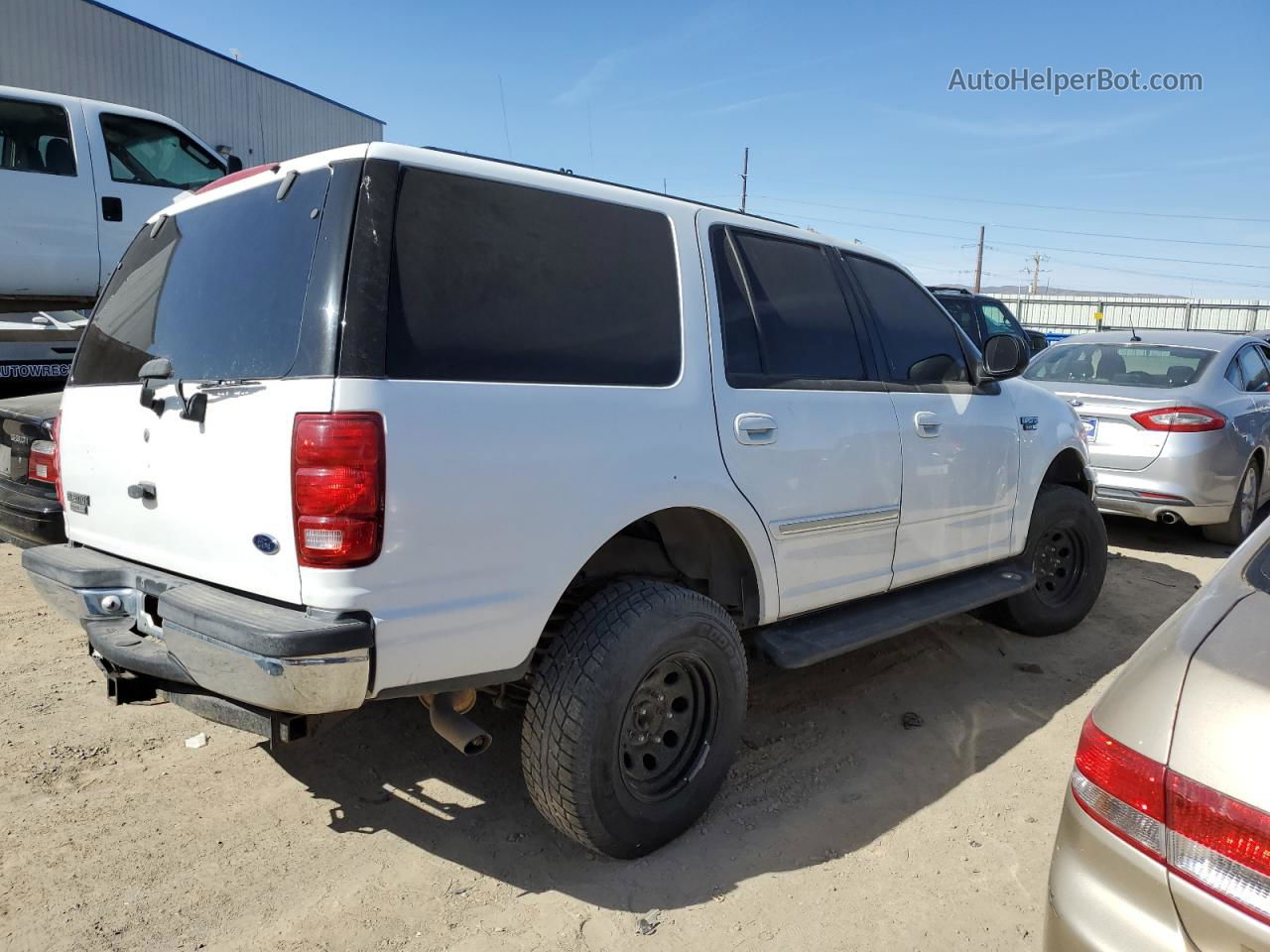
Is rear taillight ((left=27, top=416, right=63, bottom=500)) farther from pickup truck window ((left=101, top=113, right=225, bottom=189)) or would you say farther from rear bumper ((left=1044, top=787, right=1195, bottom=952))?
rear bumper ((left=1044, top=787, right=1195, bottom=952))

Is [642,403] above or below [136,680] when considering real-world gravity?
above

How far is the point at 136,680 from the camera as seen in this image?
2635 mm

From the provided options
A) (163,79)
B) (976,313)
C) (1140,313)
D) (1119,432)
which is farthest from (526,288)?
(1140,313)

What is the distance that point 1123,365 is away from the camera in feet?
24.2

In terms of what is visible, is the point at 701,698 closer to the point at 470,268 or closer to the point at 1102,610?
the point at 470,268

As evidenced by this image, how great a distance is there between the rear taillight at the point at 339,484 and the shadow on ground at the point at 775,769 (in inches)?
49.3

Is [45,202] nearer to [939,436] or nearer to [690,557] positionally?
[690,557]

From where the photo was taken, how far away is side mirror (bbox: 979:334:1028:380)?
396cm

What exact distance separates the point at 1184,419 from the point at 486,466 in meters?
6.18

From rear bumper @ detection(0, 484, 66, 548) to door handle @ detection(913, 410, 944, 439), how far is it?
12.2 ft

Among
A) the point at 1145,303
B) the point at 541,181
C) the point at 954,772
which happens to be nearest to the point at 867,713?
the point at 954,772

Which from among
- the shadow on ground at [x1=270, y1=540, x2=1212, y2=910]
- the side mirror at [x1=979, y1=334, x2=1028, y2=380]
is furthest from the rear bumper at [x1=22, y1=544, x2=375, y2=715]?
the side mirror at [x1=979, y1=334, x2=1028, y2=380]

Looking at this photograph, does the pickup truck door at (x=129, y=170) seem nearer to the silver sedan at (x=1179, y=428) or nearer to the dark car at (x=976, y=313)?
the silver sedan at (x=1179, y=428)

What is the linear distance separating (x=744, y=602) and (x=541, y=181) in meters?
1.58
